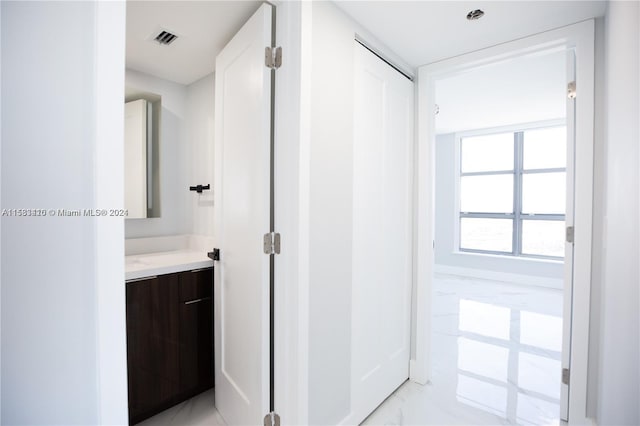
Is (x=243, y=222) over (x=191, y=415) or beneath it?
over

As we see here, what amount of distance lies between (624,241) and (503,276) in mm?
5201

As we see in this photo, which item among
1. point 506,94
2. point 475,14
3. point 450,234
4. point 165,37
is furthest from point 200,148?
point 450,234

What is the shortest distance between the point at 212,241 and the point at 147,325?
741 millimetres

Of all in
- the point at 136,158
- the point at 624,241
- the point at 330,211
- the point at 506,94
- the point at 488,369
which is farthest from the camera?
the point at 506,94

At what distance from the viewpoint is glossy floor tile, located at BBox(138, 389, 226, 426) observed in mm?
1723

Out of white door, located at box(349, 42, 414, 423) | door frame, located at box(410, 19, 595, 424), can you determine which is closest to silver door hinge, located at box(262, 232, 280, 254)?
white door, located at box(349, 42, 414, 423)

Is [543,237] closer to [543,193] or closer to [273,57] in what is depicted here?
[543,193]

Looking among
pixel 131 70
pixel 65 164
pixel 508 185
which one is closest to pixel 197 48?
pixel 131 70

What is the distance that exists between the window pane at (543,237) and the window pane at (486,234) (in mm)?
244

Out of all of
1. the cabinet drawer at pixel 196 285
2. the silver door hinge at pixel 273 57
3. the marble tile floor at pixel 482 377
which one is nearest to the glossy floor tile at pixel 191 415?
the marble tile floor at pixel 482 377

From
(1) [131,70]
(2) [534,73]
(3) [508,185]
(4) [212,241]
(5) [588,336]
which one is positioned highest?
(2) [534,73]

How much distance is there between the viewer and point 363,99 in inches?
67.3

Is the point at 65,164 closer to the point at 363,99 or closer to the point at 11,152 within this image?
the point at 11,152

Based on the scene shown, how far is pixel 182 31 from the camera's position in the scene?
67.2 inches
